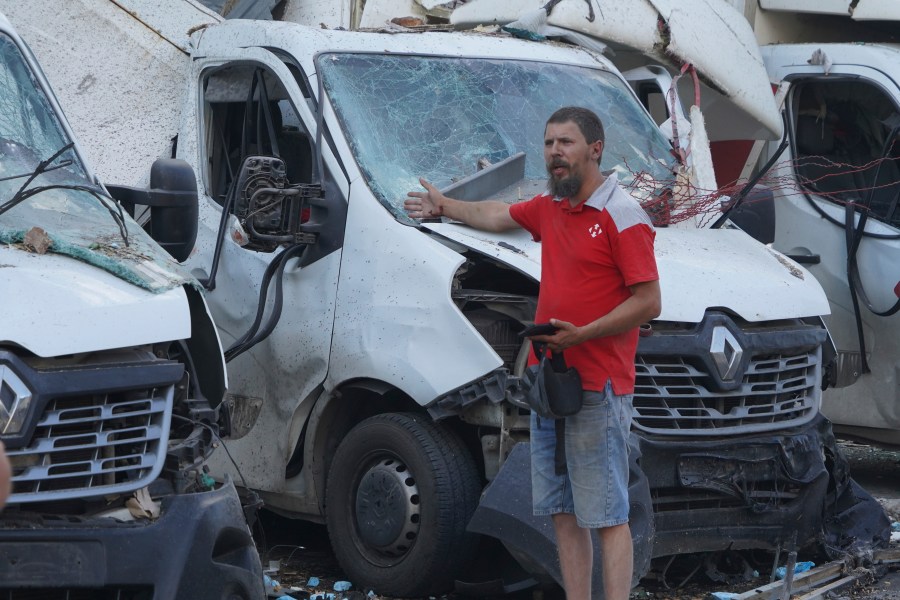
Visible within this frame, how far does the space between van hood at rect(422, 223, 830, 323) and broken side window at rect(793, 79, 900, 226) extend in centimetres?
183

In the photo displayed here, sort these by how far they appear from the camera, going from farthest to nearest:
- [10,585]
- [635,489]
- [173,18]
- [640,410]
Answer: [173,18] < [640,410] < [635,489] < [10,585]

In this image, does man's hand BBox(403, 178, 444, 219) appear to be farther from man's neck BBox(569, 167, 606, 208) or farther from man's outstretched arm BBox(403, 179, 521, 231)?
man's neck BBox(569, 167, 606, 208)

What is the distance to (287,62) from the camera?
253 inches

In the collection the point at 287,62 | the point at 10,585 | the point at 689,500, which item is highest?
the point at 287,62

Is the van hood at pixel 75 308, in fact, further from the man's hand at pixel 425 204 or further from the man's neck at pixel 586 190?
the man's hand at pixel 425 204

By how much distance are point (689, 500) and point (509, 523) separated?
886 millimetres

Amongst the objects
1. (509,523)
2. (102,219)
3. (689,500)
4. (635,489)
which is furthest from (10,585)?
(689,500)

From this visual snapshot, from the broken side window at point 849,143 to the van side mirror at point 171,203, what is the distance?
4.13 metres

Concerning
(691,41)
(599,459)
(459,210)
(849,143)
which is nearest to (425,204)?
(459,210)

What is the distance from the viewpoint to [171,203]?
17.2ft

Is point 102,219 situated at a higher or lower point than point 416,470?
higher

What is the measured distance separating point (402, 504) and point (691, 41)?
131 inches

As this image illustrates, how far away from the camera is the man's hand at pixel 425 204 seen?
5883 millimetres

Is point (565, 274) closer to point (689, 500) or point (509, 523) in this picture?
point (509, 523)
